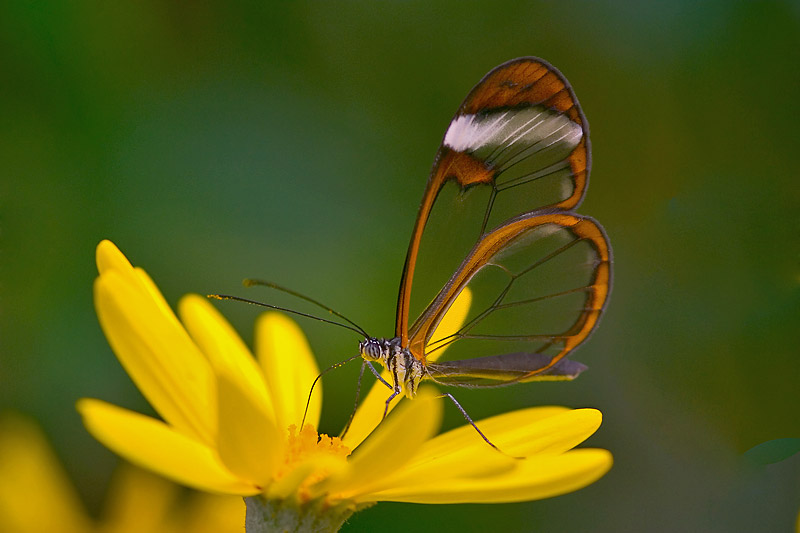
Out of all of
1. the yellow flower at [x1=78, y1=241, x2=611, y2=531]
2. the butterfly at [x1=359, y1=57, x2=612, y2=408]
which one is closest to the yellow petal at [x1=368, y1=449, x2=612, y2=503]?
the yellow flower at [x1=78, y1=241, x2=611, y2=531]

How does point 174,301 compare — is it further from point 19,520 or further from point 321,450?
point 321,450

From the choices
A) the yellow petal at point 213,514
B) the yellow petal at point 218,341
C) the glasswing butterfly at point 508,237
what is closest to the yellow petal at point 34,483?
the yellow petal at point 213,514

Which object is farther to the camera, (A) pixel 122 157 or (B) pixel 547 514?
(A) pixel 122 157

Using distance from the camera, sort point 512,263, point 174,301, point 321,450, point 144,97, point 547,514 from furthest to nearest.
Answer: point 144,97 < point 174,301 < point 547,514 < point 512,263 < point 321,450

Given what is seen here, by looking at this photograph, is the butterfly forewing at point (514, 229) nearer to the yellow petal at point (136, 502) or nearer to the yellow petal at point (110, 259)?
the yellow petal at point (110, 259)

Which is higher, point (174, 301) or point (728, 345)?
point (174, 301)

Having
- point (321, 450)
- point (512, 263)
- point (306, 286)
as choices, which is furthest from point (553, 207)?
point (306, 286)
